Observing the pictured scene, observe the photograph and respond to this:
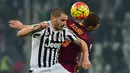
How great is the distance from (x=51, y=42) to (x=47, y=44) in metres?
0.06

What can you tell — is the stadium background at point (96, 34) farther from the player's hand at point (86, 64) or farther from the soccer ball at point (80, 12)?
the player's hand at point (86, 64)

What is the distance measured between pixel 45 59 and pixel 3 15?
824 centimetres

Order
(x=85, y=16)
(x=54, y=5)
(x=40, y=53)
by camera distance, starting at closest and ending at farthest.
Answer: (x=40, y=53) < (x=85, y=16) < (x=54, y=5)

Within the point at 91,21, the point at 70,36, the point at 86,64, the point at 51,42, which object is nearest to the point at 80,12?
the point at 91,21

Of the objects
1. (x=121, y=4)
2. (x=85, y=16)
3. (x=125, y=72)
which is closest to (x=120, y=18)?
(x=121, y=4)

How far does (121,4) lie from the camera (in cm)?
1592

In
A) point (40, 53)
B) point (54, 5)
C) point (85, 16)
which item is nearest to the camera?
point (40, 53)

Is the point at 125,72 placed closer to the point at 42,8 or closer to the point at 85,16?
the point at 42,8

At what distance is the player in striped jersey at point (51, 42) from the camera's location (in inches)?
307

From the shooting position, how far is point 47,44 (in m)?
7.95

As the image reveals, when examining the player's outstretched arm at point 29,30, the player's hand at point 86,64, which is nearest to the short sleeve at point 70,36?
the player's hand at point 86,64

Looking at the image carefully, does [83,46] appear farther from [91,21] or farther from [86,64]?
[91,21]

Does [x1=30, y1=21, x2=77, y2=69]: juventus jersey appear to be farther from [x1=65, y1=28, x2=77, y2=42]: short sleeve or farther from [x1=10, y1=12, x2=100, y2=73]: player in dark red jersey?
[x1=10, y1=12, x2=100, y2=73]: player in dark red jersey

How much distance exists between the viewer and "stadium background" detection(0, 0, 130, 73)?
51.2 ft
